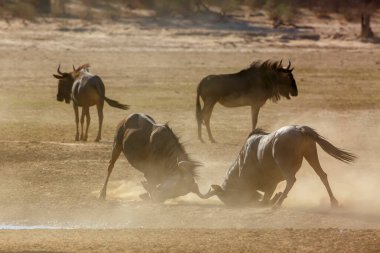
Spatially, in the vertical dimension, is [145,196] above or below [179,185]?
below

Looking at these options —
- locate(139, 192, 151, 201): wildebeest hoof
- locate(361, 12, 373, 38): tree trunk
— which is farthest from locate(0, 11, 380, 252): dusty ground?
locate(361, 12, 373, 38): tree trunk

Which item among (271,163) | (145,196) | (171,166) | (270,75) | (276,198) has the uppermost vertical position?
(271,163)

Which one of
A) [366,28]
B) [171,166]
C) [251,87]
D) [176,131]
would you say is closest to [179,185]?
[171,166]

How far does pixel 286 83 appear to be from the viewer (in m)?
22.2

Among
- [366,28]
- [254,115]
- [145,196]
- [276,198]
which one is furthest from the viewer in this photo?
[366,28]

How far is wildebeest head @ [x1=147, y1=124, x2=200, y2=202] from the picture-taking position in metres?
14.1

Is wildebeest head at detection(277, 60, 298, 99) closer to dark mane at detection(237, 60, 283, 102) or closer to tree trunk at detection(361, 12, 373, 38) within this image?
dark mane at detection(237, 60, 283, 102)

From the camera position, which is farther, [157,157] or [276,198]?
[157,157]

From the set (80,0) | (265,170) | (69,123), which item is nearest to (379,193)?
(265,170)

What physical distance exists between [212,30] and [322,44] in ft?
12.9

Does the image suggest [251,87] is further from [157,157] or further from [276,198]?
[276,198]

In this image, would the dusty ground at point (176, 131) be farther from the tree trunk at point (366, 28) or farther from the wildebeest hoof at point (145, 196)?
the tree trunk at point (366, 28)

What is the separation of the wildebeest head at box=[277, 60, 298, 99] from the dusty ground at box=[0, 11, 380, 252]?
37.4 inches

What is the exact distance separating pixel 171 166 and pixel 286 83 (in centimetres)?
819
